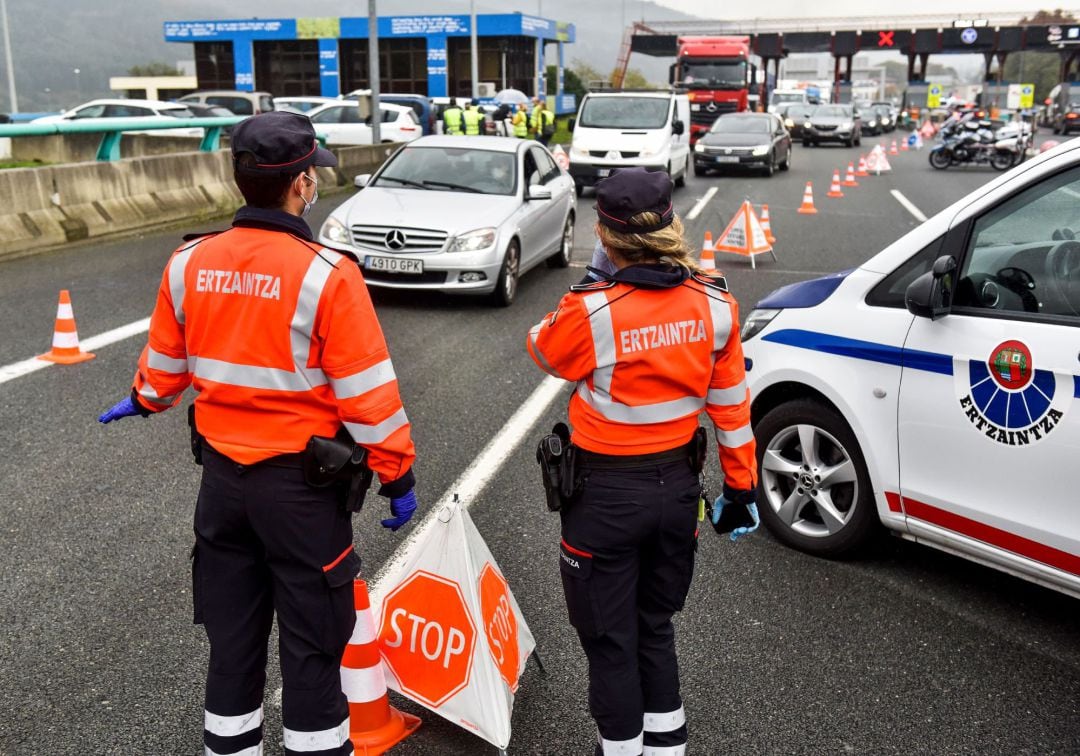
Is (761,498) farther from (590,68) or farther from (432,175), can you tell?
(590,68)

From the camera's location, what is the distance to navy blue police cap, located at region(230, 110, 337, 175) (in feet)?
9.15

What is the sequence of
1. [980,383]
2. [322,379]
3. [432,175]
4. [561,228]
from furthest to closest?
1. [561,228]
2. [432,175]
3. [980,383]
4. [322,379]

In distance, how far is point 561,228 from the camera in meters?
12.9

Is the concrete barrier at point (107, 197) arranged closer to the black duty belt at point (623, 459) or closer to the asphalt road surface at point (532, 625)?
the asphalt road surface at point (532, 625)

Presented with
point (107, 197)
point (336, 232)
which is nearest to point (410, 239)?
point (336, 232)

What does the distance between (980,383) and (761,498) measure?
55.1 inches

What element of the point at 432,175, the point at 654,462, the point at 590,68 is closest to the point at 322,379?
the point at 654,462

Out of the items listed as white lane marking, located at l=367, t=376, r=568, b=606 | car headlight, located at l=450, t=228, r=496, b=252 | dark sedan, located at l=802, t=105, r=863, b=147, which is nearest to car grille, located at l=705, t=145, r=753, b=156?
dark sedan, located at l=802, t=105, r=863, b=147

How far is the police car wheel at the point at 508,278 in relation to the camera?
10.7 meters

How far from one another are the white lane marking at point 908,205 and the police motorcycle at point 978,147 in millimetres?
7161

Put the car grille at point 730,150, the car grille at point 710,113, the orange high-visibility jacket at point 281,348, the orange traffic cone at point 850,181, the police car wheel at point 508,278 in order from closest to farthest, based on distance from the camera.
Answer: the orange high-visibility jacket at point 281,348
the police car wheel at point 508,278
the orange traffic cone at point 850,181
the car grille at point 730,150
the car grille at point 710,113

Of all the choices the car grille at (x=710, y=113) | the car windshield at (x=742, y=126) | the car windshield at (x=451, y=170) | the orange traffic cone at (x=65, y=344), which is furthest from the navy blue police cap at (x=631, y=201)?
the car grille at (x=710, y=113)

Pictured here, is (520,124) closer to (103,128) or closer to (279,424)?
(103,128)

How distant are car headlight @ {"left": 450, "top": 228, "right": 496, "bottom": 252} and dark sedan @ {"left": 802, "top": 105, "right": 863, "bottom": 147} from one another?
34406mm
